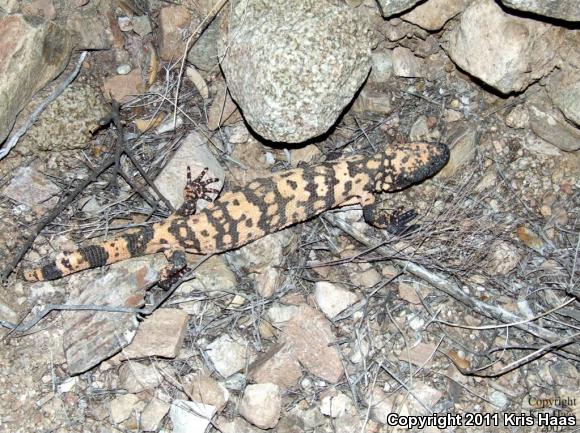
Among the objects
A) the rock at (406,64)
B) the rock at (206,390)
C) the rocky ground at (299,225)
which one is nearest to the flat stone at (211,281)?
the rocky ground at (299,225)

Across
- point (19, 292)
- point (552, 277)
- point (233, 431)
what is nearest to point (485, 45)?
point (552, 277)

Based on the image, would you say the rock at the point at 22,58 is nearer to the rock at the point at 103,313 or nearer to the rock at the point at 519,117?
the rock at the point at 103,313

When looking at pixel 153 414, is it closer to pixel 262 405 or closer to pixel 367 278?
pixel 262 405

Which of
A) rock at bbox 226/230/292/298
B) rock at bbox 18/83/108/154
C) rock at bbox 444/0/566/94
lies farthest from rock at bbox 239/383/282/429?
rock at bbox 444/0/566/94

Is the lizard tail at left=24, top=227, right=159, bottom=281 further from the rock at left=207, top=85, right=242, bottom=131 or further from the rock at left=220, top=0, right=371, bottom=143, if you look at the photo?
the rock at left=220, top=0, right=371, bottom=143

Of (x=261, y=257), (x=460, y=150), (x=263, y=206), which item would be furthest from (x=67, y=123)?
(x=460, y=150)
